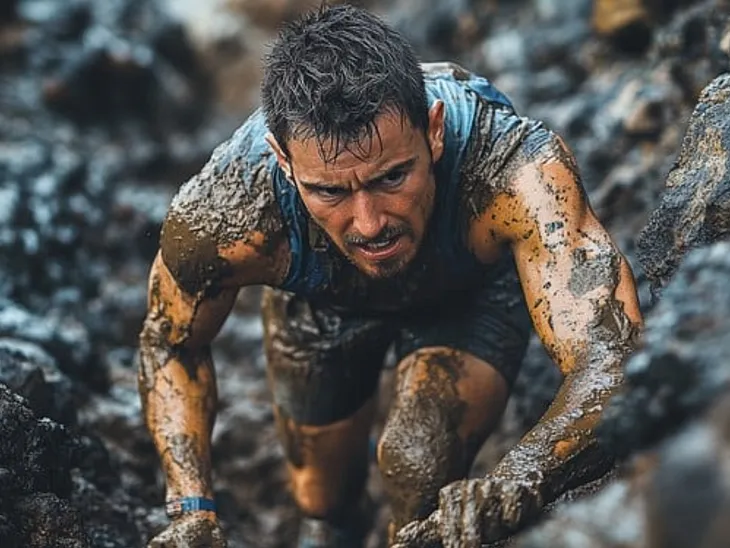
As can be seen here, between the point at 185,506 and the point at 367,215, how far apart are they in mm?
991

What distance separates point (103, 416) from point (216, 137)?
4.20 m

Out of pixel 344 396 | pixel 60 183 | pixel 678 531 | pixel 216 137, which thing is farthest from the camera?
pixel 216 137

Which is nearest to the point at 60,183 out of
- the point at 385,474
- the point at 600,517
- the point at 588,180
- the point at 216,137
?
the point at 216,137

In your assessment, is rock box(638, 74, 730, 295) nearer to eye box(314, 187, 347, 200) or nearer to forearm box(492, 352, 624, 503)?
forearm box(492, 352, 624, 503)

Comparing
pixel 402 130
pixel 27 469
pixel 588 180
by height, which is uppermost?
pixel 588 180

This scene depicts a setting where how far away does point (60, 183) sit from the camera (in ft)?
25.8

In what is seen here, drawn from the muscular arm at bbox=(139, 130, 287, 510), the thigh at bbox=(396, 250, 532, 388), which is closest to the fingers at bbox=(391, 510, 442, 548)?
the muscular arm at bbox=(139, 130, 287, 510)

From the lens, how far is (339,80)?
3.56 meters

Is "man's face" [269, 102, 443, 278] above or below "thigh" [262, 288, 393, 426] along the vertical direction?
below

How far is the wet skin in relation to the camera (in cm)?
330

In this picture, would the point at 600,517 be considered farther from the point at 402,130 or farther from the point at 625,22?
the point at 625,22

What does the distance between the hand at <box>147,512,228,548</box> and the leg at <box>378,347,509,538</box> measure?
58 cm

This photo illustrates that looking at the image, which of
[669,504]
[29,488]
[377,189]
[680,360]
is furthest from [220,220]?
[669,504]

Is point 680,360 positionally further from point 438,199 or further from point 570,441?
point 438,199
